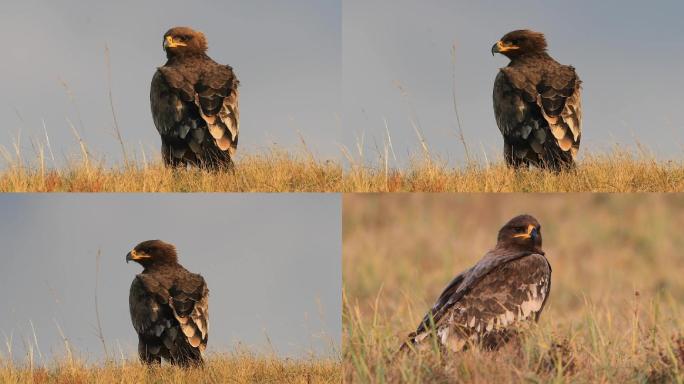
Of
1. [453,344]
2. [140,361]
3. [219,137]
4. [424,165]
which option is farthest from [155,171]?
[453,344]

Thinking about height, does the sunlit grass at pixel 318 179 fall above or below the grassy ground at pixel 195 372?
above

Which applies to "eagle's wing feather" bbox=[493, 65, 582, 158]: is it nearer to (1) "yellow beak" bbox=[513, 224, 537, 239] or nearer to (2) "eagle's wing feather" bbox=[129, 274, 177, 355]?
(1) "yellow beak" bbox=[513, 224, 537, 239]

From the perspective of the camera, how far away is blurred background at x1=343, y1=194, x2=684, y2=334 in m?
13.1

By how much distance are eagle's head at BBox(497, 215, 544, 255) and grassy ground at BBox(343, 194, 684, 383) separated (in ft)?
2.12

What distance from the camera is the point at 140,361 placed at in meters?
11.7

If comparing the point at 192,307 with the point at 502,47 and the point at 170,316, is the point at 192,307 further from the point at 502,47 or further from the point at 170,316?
the point at 502,47

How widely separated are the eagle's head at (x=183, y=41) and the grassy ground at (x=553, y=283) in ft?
11.3

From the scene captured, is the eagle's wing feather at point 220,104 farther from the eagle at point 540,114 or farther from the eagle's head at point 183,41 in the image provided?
the eagle at point 540,114

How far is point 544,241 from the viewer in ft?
51.1

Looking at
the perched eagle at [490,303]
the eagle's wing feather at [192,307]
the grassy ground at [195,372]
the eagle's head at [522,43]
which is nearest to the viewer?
the perched eagle at [490,303]

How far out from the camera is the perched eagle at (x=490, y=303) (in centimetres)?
826

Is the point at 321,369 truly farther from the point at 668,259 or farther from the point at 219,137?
the point at 668,259

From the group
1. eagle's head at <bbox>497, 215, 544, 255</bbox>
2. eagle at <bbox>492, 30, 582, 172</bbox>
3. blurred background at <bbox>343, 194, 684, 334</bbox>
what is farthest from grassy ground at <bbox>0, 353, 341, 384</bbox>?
eagle at <bbox>492, 30, 582, 172</bbox>

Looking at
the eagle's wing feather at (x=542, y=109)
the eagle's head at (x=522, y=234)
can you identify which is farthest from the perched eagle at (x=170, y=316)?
the eagle's wing feather at (x=542, y=109)
